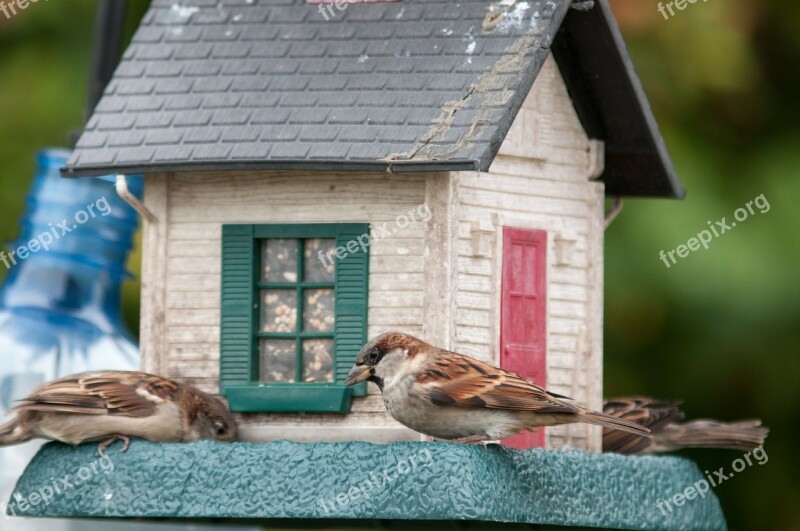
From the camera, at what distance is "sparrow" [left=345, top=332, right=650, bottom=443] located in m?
7.22

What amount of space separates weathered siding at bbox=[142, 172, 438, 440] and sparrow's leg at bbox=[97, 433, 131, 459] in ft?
2.03

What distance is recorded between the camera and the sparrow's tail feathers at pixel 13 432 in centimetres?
756

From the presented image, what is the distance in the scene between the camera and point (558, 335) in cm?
842

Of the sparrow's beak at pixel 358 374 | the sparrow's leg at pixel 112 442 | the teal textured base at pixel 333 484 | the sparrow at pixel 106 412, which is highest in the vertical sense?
the sparrow's beak at pixel 358 374

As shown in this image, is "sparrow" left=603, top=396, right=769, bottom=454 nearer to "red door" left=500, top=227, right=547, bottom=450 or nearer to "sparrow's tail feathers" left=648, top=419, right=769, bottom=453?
"sparrow's tail feathers" left=648, top=419, right=769, bottom=453

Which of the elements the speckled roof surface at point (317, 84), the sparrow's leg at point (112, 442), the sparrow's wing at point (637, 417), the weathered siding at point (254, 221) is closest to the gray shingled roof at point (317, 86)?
the speckled roof surface at point (317, 84)

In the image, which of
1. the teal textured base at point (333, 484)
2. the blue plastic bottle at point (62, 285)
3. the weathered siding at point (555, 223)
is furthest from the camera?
the blue plastic bottle at point (62, 285)

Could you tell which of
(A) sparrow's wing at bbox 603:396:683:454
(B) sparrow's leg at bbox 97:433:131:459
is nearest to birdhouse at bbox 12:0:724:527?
(A) sparrow's wing at bbox 603:396:683:454

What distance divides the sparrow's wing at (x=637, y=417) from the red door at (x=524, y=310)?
1.69ft

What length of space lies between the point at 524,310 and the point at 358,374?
3.42ft

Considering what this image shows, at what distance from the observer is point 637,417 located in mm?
8773

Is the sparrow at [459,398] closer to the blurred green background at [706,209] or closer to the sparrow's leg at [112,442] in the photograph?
the sparrow's leg at [112,442]

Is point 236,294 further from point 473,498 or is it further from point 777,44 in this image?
point 777,44

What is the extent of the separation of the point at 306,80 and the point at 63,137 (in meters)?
3.92
